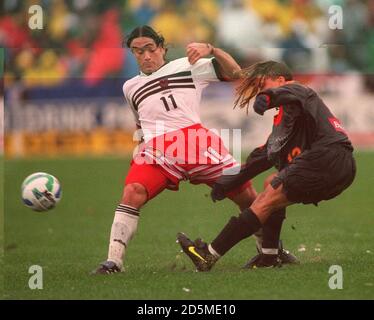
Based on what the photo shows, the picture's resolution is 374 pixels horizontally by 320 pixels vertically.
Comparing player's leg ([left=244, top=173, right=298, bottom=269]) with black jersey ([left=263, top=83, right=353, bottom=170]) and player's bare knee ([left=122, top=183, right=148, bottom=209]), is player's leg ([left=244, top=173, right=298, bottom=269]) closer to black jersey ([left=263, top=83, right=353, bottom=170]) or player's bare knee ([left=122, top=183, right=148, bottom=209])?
black jersey ([left=263, top=83, right=353, bottom=170])

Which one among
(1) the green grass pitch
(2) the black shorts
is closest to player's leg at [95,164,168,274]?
(1) the green grass pitch

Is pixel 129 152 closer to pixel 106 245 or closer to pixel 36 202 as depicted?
pixel 106 245

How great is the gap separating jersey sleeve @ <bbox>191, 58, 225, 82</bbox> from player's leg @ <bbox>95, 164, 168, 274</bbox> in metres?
0.94

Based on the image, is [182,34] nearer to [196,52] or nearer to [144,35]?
[144,35]

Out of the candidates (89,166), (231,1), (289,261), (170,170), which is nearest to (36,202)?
(170,170)

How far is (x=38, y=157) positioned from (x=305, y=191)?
13.7 metres

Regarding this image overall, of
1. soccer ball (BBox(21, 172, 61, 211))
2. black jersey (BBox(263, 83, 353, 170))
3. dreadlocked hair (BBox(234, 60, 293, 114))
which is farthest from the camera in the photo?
soccer ball (BBox(21, 172, 61, 211))

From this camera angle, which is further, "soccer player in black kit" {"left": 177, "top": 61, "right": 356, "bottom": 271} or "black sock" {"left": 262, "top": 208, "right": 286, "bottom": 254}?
"black sock" {"left": 262, "top": 208, "right": 286, "bottom": 254}

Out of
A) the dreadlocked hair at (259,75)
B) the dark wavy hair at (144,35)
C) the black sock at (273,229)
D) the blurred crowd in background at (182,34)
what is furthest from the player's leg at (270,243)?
the blurred crowd in background at (182,34)

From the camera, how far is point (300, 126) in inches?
273

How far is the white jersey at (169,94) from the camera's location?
298 inches

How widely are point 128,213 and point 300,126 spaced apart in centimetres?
146

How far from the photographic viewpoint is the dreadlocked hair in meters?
7.00

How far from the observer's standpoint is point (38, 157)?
65.3ft
